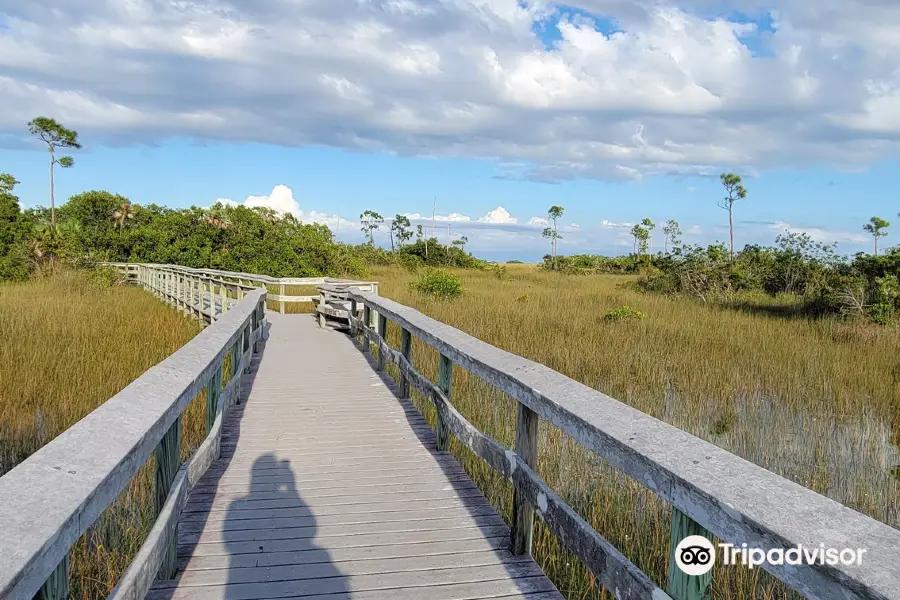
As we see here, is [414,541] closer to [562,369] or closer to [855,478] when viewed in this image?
[855,478]

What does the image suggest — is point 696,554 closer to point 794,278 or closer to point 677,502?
point 677,502

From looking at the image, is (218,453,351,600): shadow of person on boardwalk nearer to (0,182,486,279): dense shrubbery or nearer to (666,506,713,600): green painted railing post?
(666,506,713,600): green painted railing post

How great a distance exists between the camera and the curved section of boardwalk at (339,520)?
2867mm

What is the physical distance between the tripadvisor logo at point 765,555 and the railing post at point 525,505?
1.23 m

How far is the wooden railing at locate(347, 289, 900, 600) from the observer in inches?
54.6

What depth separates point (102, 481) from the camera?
5.89 ft

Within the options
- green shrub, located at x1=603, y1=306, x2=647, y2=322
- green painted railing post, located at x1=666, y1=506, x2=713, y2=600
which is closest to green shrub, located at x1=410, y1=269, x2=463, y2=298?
green shrub, located at x1=603, y1=306, x2=647, y2=322

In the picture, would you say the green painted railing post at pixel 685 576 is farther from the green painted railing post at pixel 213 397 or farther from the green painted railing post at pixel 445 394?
the green painted railing post at pixel 213 397

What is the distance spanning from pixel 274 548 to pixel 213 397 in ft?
5.94

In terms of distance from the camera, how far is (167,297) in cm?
1975

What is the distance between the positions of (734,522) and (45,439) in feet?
22.8

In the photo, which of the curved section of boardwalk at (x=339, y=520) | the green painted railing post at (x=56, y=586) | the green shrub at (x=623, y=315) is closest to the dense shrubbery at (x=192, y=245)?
the green shrub at (x=623, y=315)

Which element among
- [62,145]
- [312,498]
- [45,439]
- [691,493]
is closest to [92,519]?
[691,493]

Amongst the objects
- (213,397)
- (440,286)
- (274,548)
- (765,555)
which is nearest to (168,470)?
(274,548)
